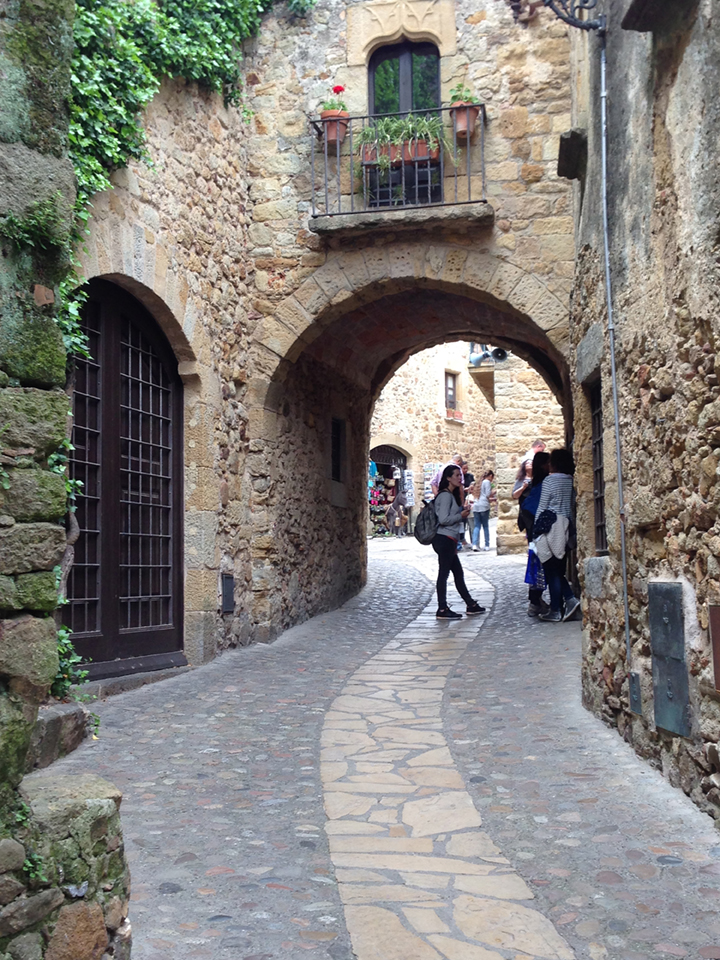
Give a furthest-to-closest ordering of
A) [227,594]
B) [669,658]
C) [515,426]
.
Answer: [515,426], [227,594], [669,658]

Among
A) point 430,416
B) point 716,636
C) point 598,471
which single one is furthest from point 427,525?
point 430,416

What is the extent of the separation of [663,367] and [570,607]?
459cm

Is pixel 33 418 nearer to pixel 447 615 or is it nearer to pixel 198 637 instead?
pixel 198 637

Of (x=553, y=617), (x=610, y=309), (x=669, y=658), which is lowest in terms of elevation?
(x=553, y=617)

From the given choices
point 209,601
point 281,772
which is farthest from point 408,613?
point 281,772

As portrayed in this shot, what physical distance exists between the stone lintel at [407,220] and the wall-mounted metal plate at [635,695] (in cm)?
453

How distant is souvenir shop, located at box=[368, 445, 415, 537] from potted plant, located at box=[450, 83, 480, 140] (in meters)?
15.7

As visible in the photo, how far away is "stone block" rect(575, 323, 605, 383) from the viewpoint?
488cm

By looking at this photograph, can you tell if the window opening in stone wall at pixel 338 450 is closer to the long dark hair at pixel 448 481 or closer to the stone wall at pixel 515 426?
the long dark hair at pixel 448 481

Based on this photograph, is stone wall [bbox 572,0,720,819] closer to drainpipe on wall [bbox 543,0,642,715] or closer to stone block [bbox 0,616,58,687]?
drainpipe on wall [bbox 543,0,642,715]

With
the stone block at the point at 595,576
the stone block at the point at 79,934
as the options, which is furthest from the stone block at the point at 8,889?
the stone block at the point at 595,576

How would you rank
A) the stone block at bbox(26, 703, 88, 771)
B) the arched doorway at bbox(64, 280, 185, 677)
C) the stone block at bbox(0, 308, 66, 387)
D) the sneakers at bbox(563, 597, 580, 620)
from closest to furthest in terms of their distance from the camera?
1. the stone block at bbox(0, 308, 66, 387)
2. the stone block at bbox(26, 703, 88, 771)
3. the arched doorway at bbox(64, 280, 185, 677)
4. the sneakers at bbox(563, 597, 580, 620)

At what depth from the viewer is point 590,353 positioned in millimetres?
5102

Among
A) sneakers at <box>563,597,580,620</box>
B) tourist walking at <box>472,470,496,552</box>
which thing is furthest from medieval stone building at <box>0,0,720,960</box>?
tourist walking at <box>472,470,496,552</box>
